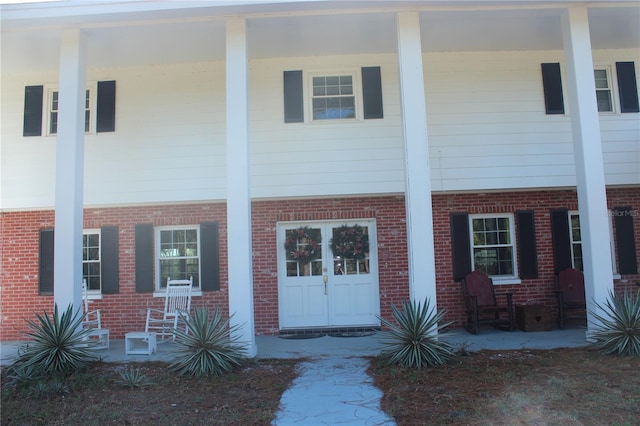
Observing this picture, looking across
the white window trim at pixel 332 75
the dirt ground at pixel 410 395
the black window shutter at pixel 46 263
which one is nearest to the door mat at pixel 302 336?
the dirt ground at pixel 410 395

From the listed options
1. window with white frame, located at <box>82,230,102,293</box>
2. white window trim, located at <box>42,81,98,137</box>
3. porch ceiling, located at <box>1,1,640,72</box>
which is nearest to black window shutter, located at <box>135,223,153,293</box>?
window with white frame, located at <box>82,230,102,293</box>

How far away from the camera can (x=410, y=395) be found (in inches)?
201

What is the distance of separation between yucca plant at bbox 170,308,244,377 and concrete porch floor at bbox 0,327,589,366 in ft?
2.25

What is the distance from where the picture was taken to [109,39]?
25.1 ft

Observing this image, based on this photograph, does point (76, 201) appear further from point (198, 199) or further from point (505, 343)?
point (505, 343)

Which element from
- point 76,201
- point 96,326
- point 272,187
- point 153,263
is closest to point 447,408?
point 272,187

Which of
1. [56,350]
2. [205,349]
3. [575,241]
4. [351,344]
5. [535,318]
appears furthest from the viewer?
[575,241]

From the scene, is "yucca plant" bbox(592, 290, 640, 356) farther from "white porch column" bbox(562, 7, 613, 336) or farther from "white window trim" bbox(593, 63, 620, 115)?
"white window trim" bbox(593, 63, 620, 115)

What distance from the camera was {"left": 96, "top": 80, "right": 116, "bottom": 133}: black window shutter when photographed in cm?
897

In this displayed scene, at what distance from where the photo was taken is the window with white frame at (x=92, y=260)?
9391mm

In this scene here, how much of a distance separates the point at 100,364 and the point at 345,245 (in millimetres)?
4525

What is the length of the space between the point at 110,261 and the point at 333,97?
5.25 m

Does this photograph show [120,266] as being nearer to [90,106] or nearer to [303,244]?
[90,106]

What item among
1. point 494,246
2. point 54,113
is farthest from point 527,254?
point 54,113
